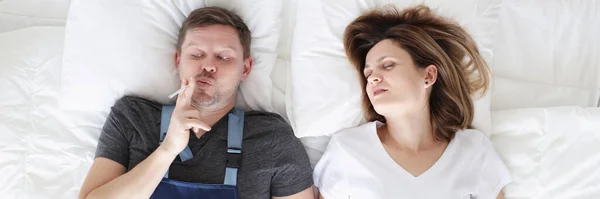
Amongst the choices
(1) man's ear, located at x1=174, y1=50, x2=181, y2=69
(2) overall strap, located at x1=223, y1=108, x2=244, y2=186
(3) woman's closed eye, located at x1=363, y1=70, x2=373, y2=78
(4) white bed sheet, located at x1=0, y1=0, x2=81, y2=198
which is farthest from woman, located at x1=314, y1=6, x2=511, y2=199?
(4) white bed sheet, located at x1=0, y1=0, x2=81, y2=198

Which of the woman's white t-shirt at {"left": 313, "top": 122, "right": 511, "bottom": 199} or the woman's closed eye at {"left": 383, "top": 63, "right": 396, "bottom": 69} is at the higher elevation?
the woman's closed eye at {"left": 383, "top": 63, "right": 396, "bottom": 69}

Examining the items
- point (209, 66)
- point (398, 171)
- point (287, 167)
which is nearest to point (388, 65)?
point (398, 171)

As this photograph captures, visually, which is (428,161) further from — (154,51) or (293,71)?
(154,51)

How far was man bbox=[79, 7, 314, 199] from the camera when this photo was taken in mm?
1824

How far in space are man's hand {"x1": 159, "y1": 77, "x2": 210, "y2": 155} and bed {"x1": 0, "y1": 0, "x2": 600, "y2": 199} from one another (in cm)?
34

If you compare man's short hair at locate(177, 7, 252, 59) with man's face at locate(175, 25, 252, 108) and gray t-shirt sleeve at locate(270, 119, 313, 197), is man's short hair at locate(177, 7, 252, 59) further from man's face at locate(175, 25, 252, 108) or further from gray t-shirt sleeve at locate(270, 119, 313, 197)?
gray t-shirt sleeve at locate(270, 119, 313, 197)

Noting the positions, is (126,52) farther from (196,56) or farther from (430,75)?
(430,75)

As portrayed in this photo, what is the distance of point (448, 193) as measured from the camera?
185 cm

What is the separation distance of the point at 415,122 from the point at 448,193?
0.26 m

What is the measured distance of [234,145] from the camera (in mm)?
1873

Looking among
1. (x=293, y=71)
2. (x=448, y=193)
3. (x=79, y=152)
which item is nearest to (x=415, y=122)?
(x=448, y=193)

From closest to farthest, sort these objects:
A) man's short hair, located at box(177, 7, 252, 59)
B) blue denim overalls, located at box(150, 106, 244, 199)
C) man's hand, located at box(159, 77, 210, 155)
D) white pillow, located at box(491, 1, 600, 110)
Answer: man's hand, located at box(159, 77, 210, 155), blue denim overalls, located at box(150, 106, 244, 199), man's short hair, located at box(177, 7, 252, 59), white pillow, located at box(491, 1, 600, 110)

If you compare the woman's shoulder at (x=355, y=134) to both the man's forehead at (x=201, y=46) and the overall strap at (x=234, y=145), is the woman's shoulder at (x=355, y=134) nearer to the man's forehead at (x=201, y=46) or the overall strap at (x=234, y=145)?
the overall strap at (x=234, y=145)

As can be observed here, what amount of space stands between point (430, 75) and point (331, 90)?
0.34 m
